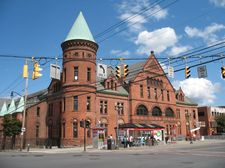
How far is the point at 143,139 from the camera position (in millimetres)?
40781

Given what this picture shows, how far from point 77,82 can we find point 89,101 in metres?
3.69

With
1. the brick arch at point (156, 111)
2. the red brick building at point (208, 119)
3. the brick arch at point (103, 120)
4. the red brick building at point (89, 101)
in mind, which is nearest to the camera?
the red brick building at point (89, 101)

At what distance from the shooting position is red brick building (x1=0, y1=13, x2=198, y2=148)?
140ft

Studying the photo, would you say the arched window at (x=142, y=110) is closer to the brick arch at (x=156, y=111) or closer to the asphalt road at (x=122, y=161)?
the brick arch at (x=156, y=111)

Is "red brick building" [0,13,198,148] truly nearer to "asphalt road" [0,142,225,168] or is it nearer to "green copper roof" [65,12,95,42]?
"green copper roof" [65,12,95,42]

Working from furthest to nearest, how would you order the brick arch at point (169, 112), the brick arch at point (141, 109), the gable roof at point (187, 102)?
the gable roof at point (187, 102) → the brick arch at point (169, 112) → the brick arch at point (141, 109)

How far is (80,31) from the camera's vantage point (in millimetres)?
44500

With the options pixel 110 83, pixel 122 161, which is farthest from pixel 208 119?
pixel 122 161

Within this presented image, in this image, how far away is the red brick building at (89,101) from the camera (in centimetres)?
4275

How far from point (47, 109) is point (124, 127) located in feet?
55.7

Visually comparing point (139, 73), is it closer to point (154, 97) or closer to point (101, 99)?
point (154, 97)

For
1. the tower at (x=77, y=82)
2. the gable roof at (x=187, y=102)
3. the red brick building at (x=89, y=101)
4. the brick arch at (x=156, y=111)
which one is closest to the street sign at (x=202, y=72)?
the red brick building at (x=89, y=101)

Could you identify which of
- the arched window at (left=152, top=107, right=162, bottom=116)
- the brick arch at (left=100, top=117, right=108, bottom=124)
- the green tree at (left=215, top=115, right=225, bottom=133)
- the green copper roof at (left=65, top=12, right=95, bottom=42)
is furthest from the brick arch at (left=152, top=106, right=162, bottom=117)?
the green tree at (left=215, top=115, right=225, bottom=133)

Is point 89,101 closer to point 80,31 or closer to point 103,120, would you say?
point 103,120
